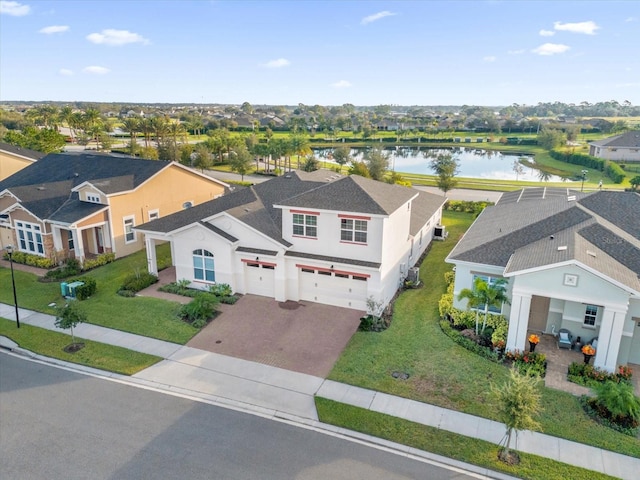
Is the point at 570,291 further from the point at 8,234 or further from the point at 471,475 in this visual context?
the point at 8,234

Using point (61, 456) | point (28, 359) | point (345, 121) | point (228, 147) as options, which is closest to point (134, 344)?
point (28, 359)

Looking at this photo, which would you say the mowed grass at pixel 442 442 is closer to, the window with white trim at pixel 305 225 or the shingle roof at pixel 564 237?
the shingle roof at pixel 564 237

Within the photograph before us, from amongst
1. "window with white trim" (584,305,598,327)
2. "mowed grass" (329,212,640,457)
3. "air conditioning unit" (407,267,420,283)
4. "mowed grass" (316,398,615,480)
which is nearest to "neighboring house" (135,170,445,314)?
"air conditioning unit" (407,267,420,283)

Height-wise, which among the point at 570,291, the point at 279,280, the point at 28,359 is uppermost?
the point at 570,291

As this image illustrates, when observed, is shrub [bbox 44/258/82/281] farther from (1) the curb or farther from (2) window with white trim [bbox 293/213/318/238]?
(2) window with white trim [bbox 293/213/318/238]

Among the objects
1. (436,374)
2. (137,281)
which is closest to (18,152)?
(137,281)

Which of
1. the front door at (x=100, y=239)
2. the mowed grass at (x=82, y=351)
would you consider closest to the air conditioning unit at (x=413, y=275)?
the mowed grass at (x=82, y=351)
